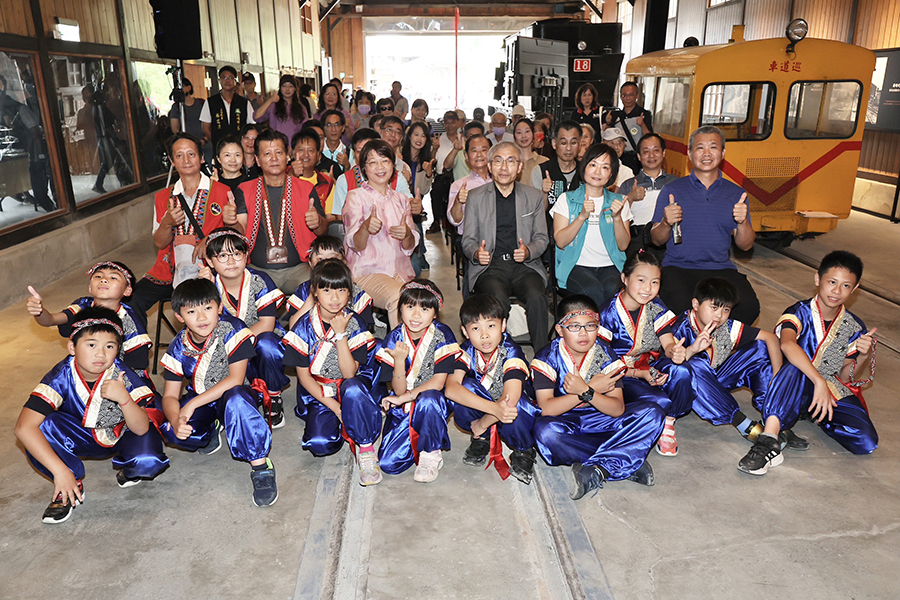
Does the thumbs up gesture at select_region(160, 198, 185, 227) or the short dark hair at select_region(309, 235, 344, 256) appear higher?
the thumbs up gesture at select_region(160, 198, 185, 227)

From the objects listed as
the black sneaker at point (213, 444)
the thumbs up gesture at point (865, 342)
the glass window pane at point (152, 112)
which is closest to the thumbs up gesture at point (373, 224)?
the black sneaker at point (213, 444)

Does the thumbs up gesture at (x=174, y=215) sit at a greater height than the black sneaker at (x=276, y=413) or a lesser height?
greater

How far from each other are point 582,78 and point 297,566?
12.8m

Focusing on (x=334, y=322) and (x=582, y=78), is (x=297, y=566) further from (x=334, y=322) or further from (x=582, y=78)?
(x=582, y=78)

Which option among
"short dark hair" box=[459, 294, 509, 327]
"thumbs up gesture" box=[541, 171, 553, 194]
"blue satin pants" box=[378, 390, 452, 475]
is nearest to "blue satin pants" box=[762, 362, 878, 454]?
"short dark hair" box=[459, 294, 509, 327]

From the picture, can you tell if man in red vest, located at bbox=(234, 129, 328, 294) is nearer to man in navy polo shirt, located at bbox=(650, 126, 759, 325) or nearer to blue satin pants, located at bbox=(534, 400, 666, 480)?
blue satin pants, located at bbox=(534, 400, 666, 480)

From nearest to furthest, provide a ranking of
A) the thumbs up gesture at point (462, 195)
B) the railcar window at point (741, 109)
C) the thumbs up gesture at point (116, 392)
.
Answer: the thumbs up gesture at point (116, 392) < the thumbs up gesture at point (462, 195) < the railcar window at point (741, 109)

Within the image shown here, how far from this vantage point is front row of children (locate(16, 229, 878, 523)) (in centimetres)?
288

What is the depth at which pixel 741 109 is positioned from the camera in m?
7.08

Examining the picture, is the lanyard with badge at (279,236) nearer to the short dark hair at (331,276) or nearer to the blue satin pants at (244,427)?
the short dark hair at (331,276)

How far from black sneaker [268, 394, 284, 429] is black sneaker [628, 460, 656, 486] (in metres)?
1.83

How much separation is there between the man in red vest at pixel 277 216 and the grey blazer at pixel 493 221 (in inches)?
37.8

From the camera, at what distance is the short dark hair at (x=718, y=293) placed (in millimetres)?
3176

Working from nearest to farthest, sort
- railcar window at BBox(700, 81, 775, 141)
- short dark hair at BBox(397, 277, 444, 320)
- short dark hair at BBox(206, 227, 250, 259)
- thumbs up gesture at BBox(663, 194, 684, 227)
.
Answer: short dark hair at BBox(397, 277, 444, 320) < short dark hair at BBox(206, 227, 250, 259) < thumbs up gesture at BBox(663, 194, 684, 227) < railcar window at BBox(700, 81, 775, 141)
